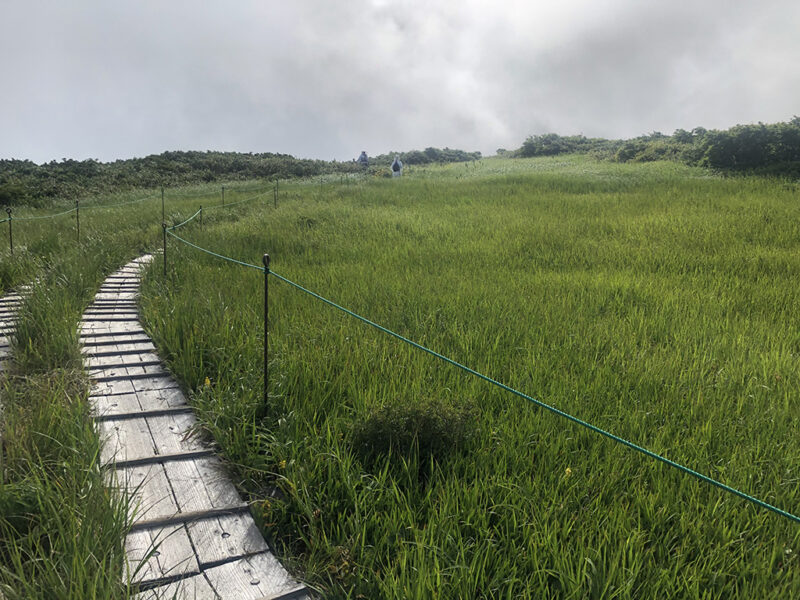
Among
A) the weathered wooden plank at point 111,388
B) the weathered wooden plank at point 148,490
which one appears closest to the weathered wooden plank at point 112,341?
the weathered wooden plank at point 111,388

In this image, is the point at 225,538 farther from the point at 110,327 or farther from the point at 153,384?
the point at 110,327

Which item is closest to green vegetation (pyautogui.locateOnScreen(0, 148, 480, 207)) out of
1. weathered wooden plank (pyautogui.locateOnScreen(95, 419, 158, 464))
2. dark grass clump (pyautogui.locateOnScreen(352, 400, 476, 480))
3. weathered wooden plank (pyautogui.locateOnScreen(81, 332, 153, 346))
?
weathered wooden plank (pyautogui.locateOnScreen(81, 332, 153, 346))

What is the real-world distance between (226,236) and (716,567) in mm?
9899

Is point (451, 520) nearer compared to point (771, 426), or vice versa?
point (451, 520)

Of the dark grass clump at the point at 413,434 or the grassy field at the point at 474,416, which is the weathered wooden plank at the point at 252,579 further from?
the dark grass clump at the point at 413,434

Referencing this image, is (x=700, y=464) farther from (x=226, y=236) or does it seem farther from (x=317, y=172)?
(x=317, y=172)

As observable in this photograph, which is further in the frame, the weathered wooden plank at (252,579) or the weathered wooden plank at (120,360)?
the weathered wooden plank at (120,360)

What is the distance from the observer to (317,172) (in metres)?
39.8

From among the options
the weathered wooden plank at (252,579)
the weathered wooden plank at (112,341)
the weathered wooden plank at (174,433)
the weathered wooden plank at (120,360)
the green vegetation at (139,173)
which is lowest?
the weathered wooden plank at (252,579)

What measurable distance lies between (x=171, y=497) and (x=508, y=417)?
2084mm

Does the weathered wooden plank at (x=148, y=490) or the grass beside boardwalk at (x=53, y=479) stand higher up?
the grass beside boardwalk at (x=53, y=479)

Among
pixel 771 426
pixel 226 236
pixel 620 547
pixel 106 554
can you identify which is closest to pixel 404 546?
pixel 620 547

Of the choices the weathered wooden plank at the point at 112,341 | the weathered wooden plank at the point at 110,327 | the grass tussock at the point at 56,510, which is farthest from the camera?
the weathered wooden plank at the point at 110,327

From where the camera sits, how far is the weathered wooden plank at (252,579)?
7.56ft
